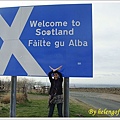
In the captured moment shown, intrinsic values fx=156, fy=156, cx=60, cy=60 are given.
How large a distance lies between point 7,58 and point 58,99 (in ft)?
4.41

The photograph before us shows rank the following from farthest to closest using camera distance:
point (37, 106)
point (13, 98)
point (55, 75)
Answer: point (37, 106) → point (13, 98) → point (55, 75)

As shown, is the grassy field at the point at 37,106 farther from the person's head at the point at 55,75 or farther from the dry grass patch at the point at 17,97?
the person's head at the point at 55,75

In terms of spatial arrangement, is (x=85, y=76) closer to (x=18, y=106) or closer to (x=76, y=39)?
(x=76, y=39)

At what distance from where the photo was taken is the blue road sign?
9.73ft

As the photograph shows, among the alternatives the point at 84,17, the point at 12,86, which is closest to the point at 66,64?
the point at 84,17

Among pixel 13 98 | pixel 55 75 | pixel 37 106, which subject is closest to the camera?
pixel 55 75

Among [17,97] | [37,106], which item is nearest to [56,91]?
[37,106]

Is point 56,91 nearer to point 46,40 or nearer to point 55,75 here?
point 55,75

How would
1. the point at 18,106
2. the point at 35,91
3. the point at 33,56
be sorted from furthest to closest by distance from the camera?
the point at 35,91 < the point at 18,106 < the point at 33,56

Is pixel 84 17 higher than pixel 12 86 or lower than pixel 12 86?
higher

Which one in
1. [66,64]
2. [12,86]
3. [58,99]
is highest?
[66,64]

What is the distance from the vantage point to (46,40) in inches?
121

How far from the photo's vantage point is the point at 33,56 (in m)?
3.11

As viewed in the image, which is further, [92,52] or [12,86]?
[12,86]
